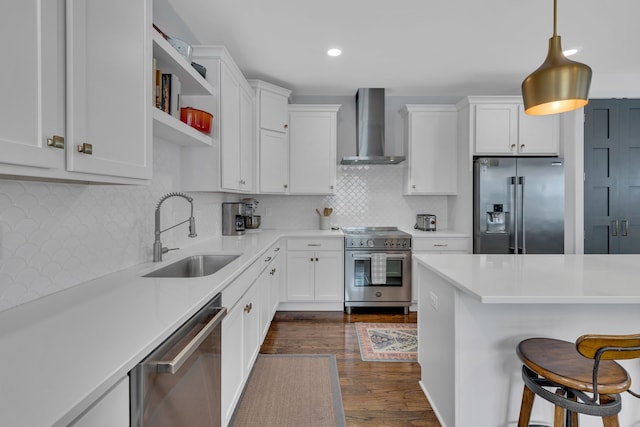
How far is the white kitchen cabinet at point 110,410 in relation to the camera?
64 centimetres

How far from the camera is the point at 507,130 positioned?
369 cm

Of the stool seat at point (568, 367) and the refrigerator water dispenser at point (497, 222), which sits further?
the refrigerator water dispenser at point (497, 222)

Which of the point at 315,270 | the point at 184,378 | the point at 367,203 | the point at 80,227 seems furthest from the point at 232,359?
the point at 367,203

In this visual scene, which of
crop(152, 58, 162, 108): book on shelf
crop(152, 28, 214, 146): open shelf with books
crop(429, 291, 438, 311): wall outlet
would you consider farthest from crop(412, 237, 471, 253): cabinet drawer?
crop(152, 58, 162, 108): book on shelf

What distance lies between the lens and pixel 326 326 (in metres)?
3.27

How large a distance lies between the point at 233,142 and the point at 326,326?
201 centimetres

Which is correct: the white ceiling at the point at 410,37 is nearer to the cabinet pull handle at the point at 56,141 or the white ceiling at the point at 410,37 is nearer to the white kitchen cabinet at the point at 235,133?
the white kitchen cabinet at the point at 235,133

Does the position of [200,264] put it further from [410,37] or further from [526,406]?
[410,37]

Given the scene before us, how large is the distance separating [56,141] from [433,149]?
378 cm

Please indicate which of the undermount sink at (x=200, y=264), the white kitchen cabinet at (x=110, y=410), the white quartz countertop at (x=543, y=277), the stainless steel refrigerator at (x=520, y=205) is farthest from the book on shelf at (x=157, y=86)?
the stainless steel refrigerator at (x=520, y=205)

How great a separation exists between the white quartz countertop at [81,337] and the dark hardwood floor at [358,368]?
1271 millimetres

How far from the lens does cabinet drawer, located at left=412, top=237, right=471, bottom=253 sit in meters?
3.67

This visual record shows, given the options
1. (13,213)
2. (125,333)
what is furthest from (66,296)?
(125,333)

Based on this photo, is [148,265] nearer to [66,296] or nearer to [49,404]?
[66,296]
